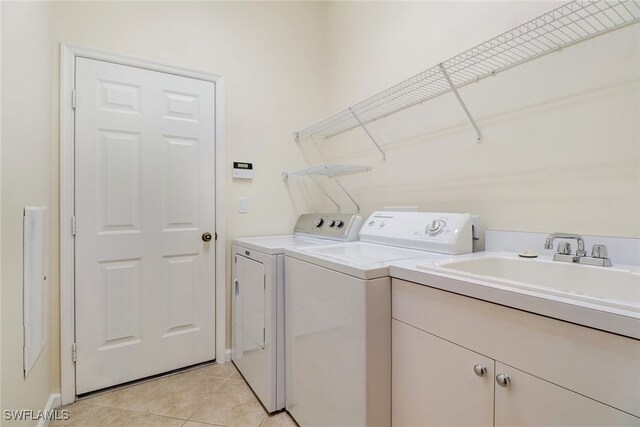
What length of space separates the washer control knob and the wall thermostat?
1453 mm

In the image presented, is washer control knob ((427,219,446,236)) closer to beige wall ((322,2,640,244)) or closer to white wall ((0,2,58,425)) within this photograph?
beige wall ((322,2,640,244))

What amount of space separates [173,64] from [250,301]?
5.61 feet

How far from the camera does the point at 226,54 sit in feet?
7.60

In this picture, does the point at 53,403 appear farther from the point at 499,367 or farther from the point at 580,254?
the point at 580,254

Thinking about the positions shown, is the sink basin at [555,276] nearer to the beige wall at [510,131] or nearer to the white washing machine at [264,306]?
the beige wall at [510,131]

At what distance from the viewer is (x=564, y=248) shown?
1127 mm

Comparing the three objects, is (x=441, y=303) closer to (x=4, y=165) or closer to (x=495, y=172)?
(x=495, y=172)

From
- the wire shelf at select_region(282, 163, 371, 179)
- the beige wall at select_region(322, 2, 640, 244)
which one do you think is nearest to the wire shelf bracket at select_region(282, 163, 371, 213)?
the wire shelf at select_region(282, 163, 371, 179)

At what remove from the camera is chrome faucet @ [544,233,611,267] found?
103 centimetres

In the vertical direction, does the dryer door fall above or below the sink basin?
below

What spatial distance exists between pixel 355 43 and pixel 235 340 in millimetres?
2459

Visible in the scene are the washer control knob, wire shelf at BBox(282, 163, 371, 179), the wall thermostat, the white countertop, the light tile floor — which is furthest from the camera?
the wall thermostat

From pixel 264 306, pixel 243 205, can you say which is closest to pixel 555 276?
pixel 264 306

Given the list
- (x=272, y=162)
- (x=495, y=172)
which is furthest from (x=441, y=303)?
(x=272, y=162)
